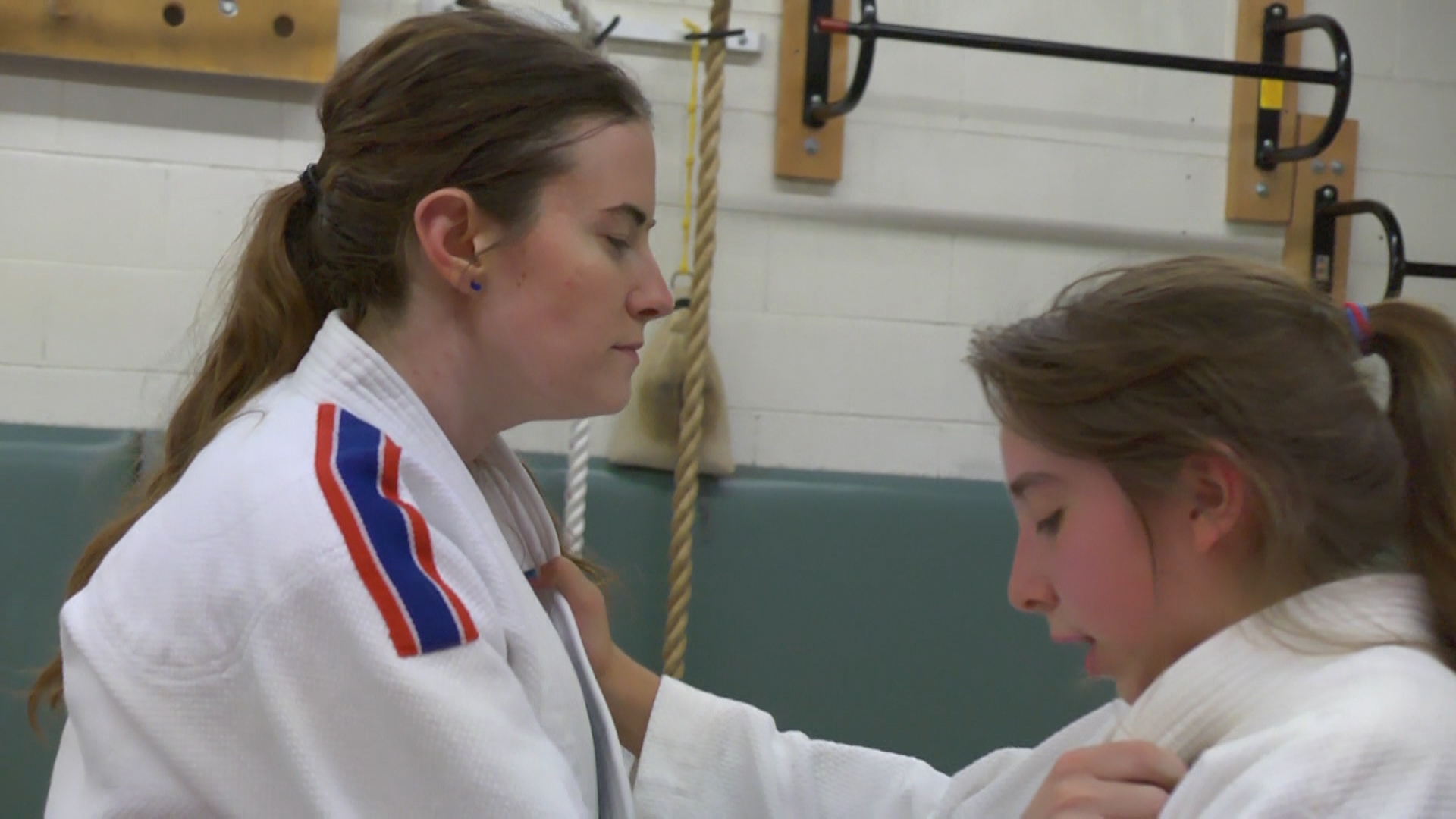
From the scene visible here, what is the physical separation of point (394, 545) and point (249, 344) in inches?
13.3

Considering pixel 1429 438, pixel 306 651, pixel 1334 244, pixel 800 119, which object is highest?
pixel 800 119

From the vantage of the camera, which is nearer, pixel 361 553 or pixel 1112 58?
pixel 361 553

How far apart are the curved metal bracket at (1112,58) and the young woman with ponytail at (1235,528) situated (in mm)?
1127

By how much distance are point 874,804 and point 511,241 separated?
0.61 m

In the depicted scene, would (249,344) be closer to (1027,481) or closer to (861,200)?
(1027,481)

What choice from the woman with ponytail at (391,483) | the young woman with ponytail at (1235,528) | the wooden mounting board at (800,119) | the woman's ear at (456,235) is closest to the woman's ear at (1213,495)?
the young woman with ponytail at (1235,528)

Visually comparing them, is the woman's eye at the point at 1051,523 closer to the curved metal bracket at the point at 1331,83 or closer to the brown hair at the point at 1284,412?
the brown hair at the point at 1284,412

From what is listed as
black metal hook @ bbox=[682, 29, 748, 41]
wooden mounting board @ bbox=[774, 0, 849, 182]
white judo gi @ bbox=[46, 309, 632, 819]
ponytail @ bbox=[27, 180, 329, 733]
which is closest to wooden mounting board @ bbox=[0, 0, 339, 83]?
black metal hook @ bbox=[682, 29, 748, 41]

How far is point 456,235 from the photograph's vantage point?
1.08 meters

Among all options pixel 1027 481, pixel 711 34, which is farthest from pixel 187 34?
pixel 1027 481

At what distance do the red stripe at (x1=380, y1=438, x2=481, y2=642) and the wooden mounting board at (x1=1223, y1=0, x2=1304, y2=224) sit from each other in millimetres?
1854

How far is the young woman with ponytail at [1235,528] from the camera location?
85cm

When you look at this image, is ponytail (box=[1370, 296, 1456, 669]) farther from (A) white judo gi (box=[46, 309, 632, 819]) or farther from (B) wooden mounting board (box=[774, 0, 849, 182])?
(B) wooden mounting board (box=[774, 0, 849, 182])

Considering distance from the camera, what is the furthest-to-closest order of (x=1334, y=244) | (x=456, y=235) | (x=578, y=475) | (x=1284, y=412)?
(x=1334, y=244), (x=578, y=475), (x=456, y=235), (x=1284, y=412)
